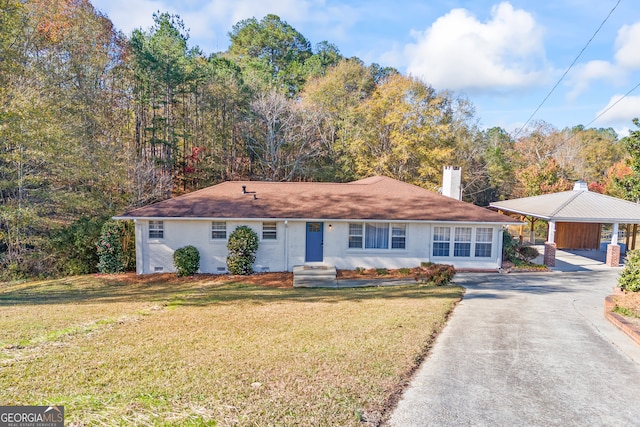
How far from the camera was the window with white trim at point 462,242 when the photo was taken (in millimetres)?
15938

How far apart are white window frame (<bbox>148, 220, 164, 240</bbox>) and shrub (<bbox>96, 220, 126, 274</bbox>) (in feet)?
4.70

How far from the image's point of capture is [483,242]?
52.5 ft

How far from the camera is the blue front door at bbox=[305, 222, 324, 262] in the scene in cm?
1579

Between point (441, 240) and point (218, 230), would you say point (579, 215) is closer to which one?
point (441, 240)

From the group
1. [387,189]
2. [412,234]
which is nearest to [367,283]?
[412,234]

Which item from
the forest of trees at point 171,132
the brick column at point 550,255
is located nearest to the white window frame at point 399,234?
the brick column at point 550,255

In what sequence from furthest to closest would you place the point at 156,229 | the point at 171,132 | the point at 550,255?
the point at 171,132, the point at 550,255, the point at 156,229

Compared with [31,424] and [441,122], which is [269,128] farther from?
[31,424]

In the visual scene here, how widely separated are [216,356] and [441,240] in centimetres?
1204

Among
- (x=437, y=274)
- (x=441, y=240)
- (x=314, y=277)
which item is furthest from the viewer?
(x=441, y=240)

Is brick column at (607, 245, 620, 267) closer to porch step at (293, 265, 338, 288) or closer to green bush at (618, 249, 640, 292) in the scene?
green bush at (618, 249, 640, 292)

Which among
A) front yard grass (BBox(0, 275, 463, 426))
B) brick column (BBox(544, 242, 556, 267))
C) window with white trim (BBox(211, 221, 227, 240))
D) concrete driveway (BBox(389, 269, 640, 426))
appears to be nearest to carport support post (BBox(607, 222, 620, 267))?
brick column (BBox(544, 242, 556, 267))

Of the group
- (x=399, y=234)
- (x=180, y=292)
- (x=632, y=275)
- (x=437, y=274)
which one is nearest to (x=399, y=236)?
(x=399, y=234)

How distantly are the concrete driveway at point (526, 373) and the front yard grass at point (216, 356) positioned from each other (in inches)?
16.8
